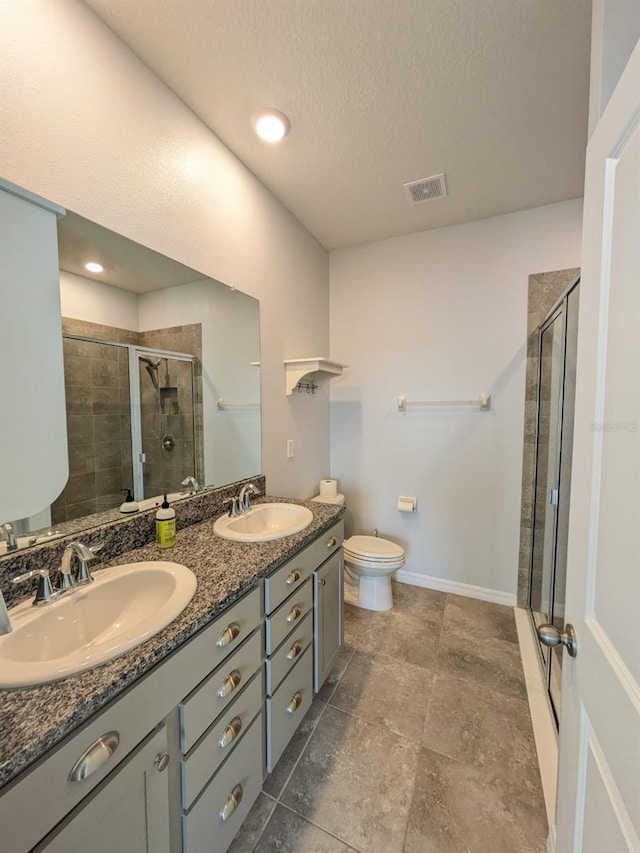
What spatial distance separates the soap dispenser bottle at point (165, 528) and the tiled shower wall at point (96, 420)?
16 centimetres

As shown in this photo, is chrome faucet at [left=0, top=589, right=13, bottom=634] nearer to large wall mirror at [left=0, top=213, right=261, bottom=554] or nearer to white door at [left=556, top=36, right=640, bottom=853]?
large wall mirror at [left=0, top=213, right=261, bottom=554]

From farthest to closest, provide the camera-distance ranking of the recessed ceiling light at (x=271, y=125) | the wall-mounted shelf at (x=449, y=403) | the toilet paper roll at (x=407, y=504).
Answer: the toilet paper roll at (x=407, y=504) → the wall-mounted shelf at (x=449, y=403) → the recessed ceiling light at (x=271, y=125)

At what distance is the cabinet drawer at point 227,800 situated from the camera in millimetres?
867

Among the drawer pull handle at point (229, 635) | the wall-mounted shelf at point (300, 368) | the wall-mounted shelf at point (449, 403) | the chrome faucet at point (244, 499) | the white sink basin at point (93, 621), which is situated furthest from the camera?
the wall-mounted shelf at point (449, 403)

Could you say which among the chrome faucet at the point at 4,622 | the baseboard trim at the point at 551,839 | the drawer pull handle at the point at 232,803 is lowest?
the baseboard trim at the point at 551,839

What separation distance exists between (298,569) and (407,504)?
138 cm

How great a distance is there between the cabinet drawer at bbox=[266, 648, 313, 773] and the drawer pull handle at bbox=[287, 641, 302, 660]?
0.18ft

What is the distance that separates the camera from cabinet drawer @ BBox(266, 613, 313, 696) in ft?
3.84

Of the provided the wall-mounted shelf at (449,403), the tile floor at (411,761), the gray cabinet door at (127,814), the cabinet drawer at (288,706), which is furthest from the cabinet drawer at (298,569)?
the wall-mounted shelf at (449,403)

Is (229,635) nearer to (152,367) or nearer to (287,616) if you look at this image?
(287,616)

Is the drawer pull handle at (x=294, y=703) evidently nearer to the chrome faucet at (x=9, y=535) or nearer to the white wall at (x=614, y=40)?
the chrome faucet at (x=9, y=535)

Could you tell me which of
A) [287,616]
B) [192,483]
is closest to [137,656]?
[287,616]

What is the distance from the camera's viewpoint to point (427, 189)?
1.95 m

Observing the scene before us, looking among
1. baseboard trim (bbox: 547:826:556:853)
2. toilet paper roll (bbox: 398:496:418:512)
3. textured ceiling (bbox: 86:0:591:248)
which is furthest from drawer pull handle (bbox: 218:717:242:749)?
textured ceiling (bbox: 86:0:591:248)
